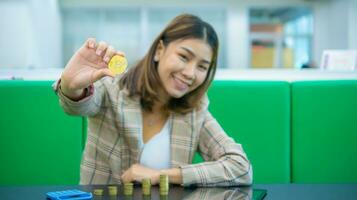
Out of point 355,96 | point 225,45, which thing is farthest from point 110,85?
point 225,45

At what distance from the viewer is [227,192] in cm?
132

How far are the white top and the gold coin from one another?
15.9 inches

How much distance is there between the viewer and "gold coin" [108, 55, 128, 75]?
4.31 ft

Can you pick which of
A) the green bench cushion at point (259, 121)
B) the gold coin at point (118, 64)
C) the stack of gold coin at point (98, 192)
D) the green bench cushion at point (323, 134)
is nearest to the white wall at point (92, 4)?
the green bench cushion at point (259, 121)

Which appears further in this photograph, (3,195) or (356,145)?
(356,145)

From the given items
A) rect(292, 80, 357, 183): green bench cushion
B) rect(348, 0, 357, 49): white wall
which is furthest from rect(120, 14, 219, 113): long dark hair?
rect(348, 0, 357, 49): white wall

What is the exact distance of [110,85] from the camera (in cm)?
175

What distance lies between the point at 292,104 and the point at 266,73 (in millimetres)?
227

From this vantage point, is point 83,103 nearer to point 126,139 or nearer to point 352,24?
point 126,139

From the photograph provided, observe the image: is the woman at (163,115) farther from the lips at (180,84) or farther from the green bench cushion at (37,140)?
the green bench cushion at (37,140)

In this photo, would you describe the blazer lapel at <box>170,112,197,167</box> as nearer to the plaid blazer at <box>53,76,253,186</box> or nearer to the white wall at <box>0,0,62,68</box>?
the plaid blazer at <box>53,76,253,186</box>

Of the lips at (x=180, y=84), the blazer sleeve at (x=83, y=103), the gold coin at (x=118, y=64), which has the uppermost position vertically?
the gold coin at (x=118, y=64)

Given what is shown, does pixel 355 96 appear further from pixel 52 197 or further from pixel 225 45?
pixel 225 45

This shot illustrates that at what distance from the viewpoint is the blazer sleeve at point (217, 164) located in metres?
1.50
